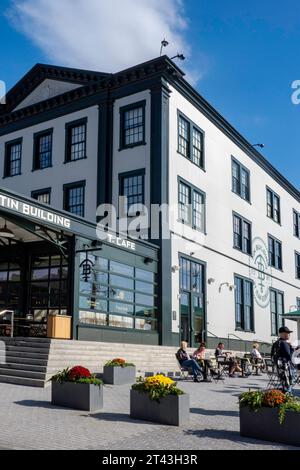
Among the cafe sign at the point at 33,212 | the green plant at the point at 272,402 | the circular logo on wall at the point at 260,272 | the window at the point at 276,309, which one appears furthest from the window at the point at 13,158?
the green plant at the point at 272,402

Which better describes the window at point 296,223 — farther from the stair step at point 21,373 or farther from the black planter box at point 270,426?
the black planter box at point 270,426

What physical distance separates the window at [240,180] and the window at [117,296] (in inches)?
448

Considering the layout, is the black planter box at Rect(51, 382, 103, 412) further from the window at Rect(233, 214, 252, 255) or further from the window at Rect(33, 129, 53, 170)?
the window at Rect(233, 214, 252, 255)

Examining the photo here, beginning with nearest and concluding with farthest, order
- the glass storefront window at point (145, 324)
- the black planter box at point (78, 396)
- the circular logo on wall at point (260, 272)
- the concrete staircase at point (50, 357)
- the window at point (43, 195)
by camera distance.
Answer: the black planter box at point (78, 396) → the concrete staircase at point (50, 357) → the glass storefront window at point (145, 324) → the window at point (43, 195) → the circular logo on wall at point (260, 272)

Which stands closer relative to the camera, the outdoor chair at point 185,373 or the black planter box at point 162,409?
the black planter box at point 162,409

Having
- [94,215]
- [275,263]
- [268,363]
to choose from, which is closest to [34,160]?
[94,215]

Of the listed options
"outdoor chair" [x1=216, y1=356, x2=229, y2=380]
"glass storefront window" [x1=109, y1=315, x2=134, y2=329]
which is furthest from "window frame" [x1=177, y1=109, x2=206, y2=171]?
"outdoor chair" [x1=216, y1=356, x2=229, y2=380]

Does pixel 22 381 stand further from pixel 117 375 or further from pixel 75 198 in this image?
pixel 75 198

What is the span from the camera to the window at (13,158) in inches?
1186

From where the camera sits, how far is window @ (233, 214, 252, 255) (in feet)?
106

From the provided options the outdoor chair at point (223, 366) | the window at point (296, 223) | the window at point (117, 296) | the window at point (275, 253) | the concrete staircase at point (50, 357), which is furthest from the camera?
the window at point (296, 223)

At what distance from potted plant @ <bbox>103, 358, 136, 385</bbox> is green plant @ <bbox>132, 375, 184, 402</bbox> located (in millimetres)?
5270

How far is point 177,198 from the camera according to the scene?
25.5 metres
